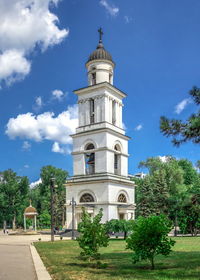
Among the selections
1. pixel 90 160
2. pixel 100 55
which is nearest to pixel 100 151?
pixel 90 160

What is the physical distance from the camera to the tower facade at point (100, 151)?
121ft

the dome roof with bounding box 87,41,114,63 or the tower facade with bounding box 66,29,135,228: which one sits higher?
the dome roof with bounding box 87,41,114,63

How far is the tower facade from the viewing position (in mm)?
36906

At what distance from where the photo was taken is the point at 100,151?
38031mm

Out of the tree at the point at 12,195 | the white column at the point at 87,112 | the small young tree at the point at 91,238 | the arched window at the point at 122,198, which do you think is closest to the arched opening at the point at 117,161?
the arched window at the point at 122,198

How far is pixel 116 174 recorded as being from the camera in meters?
39.1

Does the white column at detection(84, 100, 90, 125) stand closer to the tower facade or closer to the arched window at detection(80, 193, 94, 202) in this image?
the tower facade

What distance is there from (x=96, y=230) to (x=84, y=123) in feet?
90.3

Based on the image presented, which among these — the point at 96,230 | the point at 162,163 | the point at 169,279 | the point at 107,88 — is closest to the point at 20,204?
the point at 162,163

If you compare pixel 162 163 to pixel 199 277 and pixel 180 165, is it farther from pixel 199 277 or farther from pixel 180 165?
pixel 199 277

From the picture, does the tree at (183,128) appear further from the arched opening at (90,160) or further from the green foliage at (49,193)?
the green foliage at (49,193)

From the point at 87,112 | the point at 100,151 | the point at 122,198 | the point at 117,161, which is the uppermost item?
the point at 87,112

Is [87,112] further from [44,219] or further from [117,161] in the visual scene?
[44,219]

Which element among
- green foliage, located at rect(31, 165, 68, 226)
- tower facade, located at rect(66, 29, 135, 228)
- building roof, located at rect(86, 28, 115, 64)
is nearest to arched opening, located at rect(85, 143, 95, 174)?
tower facade, located at rect(66, 29, 135, 228)
